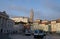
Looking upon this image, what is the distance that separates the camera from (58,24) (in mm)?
116812

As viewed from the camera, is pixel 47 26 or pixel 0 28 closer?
pixel 0 28

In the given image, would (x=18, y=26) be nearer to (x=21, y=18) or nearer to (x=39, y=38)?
(x=21, y=18)

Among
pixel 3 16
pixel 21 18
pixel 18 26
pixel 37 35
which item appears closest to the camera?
pixel 37 35

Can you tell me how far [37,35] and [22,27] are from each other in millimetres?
80307

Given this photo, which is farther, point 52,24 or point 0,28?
point 52,24

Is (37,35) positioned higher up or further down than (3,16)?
further down

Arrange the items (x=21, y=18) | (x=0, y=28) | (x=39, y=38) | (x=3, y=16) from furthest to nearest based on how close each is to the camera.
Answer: (x=21, y=18), (x=3, y=16), (x=0, y=28), (x=39, y=38)

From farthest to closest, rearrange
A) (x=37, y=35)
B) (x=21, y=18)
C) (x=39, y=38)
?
(x=21, y=18), (x=37, y=35), (x=39, y=38)

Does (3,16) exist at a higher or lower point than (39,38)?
higher

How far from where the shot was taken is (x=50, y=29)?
126 m

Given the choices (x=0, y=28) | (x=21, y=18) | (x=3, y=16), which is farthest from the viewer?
(x=21, y=18)

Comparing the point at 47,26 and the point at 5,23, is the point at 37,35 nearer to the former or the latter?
the point at 5,23

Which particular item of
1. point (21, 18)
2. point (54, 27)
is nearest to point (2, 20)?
point (54, 27)

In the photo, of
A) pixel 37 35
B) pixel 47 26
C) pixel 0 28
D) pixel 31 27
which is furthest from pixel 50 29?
pixel 37 35
